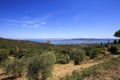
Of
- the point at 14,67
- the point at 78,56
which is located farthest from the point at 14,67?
the point at 78,56

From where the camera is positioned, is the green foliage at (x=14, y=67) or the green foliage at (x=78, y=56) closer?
the green foliage at (x=14, y=67)

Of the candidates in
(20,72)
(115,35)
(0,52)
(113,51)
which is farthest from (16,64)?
(115,35)

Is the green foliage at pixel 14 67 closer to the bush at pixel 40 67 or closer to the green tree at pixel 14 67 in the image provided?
the green tree at pixel 14 67

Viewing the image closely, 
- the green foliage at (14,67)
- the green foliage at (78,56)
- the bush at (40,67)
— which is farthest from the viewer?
the green foliage at (78,56)

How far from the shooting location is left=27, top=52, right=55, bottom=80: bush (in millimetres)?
14617

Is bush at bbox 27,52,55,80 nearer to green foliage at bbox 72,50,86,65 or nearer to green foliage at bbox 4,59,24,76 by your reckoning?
green foliage at bbox 4,59,24,76

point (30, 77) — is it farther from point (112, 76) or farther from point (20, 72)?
point (112, 76)

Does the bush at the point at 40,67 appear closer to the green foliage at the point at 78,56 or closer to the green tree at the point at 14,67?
the green tree at the point at 14,67

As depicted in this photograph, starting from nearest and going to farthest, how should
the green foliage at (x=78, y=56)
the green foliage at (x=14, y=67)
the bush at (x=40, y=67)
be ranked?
the bush at (x=40, y=67), the green foliage at (x=14, y=67), the green foliage at (x=78, y=56)

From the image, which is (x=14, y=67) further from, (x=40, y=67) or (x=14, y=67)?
(x=40, y=67)

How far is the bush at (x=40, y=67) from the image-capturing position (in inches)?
575

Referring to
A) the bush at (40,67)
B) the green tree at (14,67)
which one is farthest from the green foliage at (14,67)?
the bush at (40,67)

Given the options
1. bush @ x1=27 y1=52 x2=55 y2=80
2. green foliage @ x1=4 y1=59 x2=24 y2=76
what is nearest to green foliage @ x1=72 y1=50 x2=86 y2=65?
green foliage @ x1=4 y1=59 x2=24 y2=76

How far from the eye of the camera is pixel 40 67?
48.3ft
